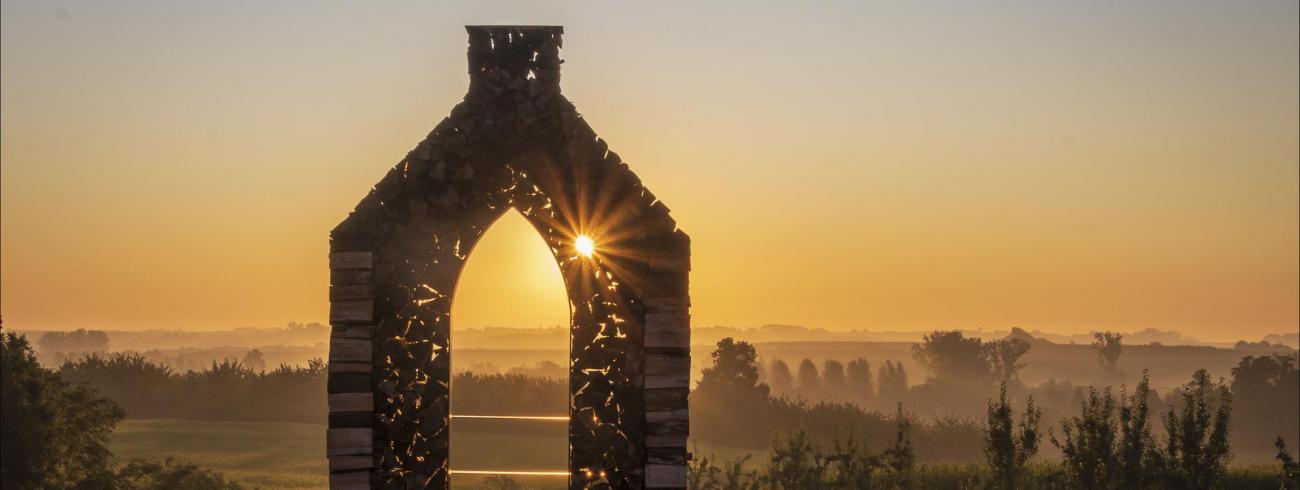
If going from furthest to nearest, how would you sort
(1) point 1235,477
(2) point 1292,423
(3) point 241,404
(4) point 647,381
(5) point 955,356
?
(5) point 955,356 → (2) point 1292,423 → (3) point 241,404 → (1) point 1235,477 → (4) point 647,381

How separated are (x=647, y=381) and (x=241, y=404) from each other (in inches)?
1158

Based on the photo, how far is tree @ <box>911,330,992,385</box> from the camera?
9994 centimetres

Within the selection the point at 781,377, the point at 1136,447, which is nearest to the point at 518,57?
the point at 1136,447

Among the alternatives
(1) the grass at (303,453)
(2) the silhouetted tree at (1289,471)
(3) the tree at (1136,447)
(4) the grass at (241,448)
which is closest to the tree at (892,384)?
(1) the grass at (303,453)

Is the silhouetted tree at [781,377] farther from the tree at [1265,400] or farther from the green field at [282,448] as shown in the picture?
the green field at [282,448]

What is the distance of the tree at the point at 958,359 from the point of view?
9994 cm

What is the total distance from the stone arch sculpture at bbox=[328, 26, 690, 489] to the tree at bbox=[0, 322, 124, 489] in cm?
1029

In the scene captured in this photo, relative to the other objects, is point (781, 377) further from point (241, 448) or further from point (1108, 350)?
point (241, 448)

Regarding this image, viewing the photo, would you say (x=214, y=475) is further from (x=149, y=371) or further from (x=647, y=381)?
(x=149, y=371)

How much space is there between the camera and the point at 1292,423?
66.6m

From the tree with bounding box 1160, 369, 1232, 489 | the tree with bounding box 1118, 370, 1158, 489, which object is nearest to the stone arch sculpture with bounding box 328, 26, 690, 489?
the tree with bounding box 1118, 370, 1158, 489

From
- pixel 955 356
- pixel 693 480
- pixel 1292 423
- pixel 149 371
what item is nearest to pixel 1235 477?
pixel 693 480

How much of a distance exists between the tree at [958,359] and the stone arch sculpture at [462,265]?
9045cm

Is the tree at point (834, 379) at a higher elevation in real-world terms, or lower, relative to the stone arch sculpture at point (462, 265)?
lower
